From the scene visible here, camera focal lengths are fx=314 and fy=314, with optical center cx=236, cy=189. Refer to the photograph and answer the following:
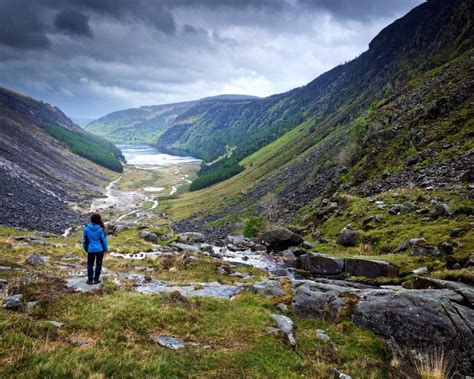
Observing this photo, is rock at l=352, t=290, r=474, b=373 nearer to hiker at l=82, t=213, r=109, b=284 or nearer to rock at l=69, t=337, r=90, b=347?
rock at l=69, t=337, r=90, b=347

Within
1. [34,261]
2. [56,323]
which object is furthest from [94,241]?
[34,261]

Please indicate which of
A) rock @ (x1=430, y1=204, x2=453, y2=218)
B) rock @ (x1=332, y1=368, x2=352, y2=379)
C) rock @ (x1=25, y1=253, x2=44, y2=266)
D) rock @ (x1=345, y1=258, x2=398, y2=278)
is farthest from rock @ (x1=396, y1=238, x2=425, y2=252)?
rock @ (x1=25, y1=253, x2=44, y2=266)

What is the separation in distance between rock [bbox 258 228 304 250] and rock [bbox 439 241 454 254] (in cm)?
1838

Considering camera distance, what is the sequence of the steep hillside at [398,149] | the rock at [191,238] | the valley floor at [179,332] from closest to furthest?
1. the valley floor at [179,332]
2. the steep hillside at [398,149]
3. the rock at [191,238]

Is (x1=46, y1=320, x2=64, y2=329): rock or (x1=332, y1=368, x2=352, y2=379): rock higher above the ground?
(x1=46, y1=320, x2=64, y2=329): rock

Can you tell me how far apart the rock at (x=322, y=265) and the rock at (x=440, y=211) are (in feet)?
33.9

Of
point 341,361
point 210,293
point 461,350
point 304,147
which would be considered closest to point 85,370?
point 341,361

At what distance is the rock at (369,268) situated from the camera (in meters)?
21.6

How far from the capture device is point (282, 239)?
39750mm

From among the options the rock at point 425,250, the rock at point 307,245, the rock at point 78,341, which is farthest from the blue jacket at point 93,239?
the rock at point 307,245

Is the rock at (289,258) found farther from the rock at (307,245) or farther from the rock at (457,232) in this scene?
the rock at (457,232)

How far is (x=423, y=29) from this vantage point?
182m

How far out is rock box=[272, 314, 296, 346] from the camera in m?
13.0

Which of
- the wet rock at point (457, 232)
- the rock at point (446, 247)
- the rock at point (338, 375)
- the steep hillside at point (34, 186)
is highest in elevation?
the wet rock at point (457, 232)
